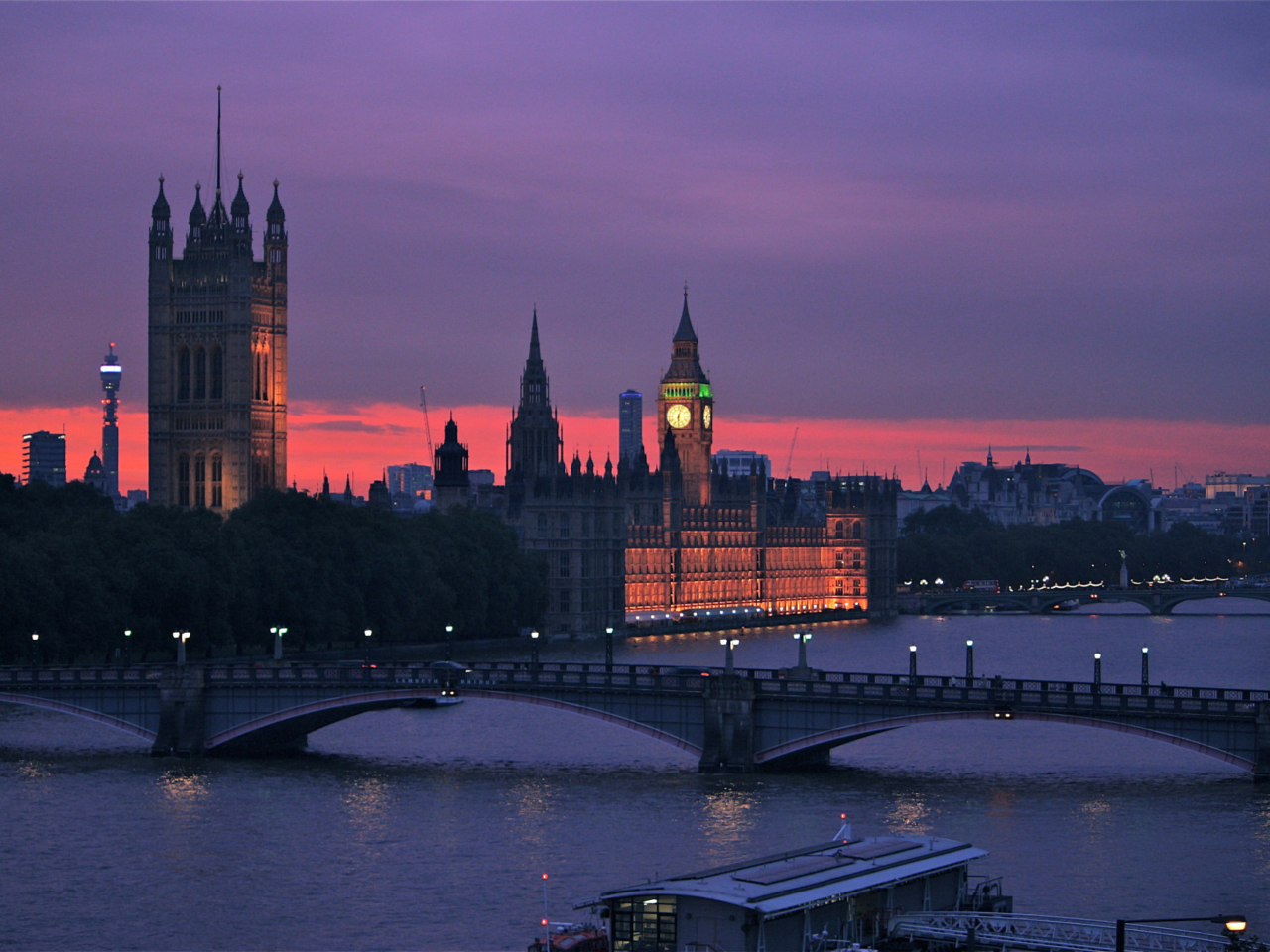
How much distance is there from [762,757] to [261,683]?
1704 cm

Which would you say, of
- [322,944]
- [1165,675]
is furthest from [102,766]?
[1165,675]

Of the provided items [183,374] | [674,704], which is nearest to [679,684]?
[674,704]

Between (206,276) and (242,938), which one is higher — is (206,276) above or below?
above

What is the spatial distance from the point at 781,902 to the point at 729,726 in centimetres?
2897

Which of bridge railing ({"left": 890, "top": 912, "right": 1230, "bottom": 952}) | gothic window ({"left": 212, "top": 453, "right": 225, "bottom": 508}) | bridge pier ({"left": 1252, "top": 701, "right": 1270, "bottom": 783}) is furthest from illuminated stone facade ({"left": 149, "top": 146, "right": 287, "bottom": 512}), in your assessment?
bridge railing ({"left": 890, "top": 912, "right": 1230, "bottom": 952})

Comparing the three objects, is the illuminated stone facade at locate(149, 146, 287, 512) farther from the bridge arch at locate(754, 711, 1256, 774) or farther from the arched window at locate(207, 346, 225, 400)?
the bridge arch at locate(754, 711, 1256, 774)

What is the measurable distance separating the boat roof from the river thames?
222 inches

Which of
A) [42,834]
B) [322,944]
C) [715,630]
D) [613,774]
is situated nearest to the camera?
[322,944]

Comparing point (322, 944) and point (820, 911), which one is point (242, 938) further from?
point (820, 911)

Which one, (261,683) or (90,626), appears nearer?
(261,683)

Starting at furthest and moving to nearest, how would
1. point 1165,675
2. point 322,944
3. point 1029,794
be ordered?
point 1165,675 → point 1029,794 → point 322,944

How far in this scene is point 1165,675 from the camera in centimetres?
11919

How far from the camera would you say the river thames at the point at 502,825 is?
54156 mm

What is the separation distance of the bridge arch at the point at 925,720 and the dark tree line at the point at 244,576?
4575cm
